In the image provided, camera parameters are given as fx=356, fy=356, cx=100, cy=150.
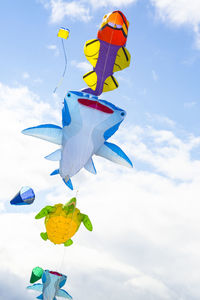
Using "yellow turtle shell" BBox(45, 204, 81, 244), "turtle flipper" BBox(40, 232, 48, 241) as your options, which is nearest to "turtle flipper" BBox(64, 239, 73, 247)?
"yellow turtle shell" BBox(45, 204, 81, 244)

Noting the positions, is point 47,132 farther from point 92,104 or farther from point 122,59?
point 122,59

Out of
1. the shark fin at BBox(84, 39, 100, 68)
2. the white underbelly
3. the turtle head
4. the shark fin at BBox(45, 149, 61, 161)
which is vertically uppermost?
the shark fin at BBox(84, 39, 100, 68)

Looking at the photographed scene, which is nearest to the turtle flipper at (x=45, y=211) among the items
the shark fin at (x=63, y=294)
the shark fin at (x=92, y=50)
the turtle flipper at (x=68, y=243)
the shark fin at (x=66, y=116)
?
the turtle flipper at (x=68, y=243)

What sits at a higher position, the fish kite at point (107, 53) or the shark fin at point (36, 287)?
the fish kite at point (107, 53)

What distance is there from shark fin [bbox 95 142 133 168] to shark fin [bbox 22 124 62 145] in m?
1.97

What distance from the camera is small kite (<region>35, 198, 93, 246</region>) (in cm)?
1739

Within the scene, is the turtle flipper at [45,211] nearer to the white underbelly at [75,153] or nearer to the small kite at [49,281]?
the white underbelly at [75,153]

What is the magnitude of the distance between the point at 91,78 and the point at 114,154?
3.61 meters

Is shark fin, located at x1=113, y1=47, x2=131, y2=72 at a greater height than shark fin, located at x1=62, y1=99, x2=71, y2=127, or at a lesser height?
greater

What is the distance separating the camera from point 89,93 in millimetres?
15727

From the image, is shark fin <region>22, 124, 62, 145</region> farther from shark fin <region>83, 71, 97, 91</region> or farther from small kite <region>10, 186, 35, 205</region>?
small kite <region>10, 186, 35, 205</region>

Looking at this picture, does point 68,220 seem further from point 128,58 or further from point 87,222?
point 128,58

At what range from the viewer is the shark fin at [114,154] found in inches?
645

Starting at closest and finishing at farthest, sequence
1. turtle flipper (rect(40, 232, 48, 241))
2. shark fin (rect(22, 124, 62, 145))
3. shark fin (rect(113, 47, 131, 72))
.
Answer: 1. shark fin (rect(113, 47, 131, 72))
2. shark fin (rect(22, 124, 62, 145))
3. turtle flipper (rect(40, 232, 48, 241))
